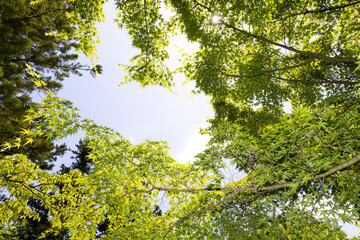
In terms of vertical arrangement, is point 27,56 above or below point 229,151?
above

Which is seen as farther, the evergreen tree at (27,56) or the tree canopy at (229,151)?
the evergreen tree at (27,56)

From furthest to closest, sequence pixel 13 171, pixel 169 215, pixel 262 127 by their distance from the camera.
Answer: pixel 262 127, pixel 13 171, pixel 169 215

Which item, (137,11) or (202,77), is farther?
(202,77)

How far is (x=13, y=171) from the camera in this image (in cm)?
508

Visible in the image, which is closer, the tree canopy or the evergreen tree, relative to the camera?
the tree canopy

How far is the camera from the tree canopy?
2.86 meters

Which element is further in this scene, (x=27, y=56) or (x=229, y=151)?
(x=27, y=56)

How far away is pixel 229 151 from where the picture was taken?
314 centimetres

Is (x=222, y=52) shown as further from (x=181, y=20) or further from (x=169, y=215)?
(x=169, y=215)

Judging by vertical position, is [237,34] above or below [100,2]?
below

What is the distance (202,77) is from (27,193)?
643cm

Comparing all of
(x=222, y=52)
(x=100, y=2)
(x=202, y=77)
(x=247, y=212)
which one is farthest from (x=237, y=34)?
(x=247, y=212)

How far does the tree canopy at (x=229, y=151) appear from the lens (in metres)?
2.86

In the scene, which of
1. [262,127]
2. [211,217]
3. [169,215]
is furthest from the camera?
[262,127]
